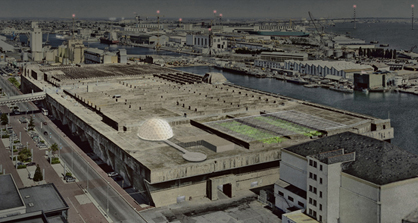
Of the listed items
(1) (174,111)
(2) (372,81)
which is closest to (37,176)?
(1) (174,111)

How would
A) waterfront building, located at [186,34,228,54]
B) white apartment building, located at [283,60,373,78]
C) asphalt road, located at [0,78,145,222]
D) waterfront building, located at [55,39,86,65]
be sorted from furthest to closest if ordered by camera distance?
waterfront building, located at [186,34,228,54]
waterfront building, located at [55,39,86,65]
white apartment building, located at [283,60,373,78]
asphalt road, located at [0,78,145,222]

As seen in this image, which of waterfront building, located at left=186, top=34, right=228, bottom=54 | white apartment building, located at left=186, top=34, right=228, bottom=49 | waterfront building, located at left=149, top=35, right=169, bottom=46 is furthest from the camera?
waterfront building, located at left=149, top=35, right=169, bottom=46

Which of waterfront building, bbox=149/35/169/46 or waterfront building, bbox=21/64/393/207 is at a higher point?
waterfront building, bbox=149/35/169/46

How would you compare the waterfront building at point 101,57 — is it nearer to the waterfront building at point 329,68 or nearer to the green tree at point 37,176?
the waterfront building at point 329,68

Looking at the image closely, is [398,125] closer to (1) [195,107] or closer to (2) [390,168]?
(1) [195,107]

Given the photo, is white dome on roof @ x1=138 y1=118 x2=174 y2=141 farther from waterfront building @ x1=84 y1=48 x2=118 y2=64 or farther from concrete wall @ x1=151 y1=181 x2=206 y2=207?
waterfront building @ x1=84 y1=48 x2=118 y2=64

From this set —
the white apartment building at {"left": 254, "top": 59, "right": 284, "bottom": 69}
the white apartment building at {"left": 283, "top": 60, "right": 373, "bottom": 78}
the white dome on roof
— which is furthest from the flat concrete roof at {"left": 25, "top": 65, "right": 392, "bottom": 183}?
the white apartment building at {"left": 254, "top": 59, "right": 284, "bottom": 69}

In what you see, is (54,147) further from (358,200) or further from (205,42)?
(205,42)
